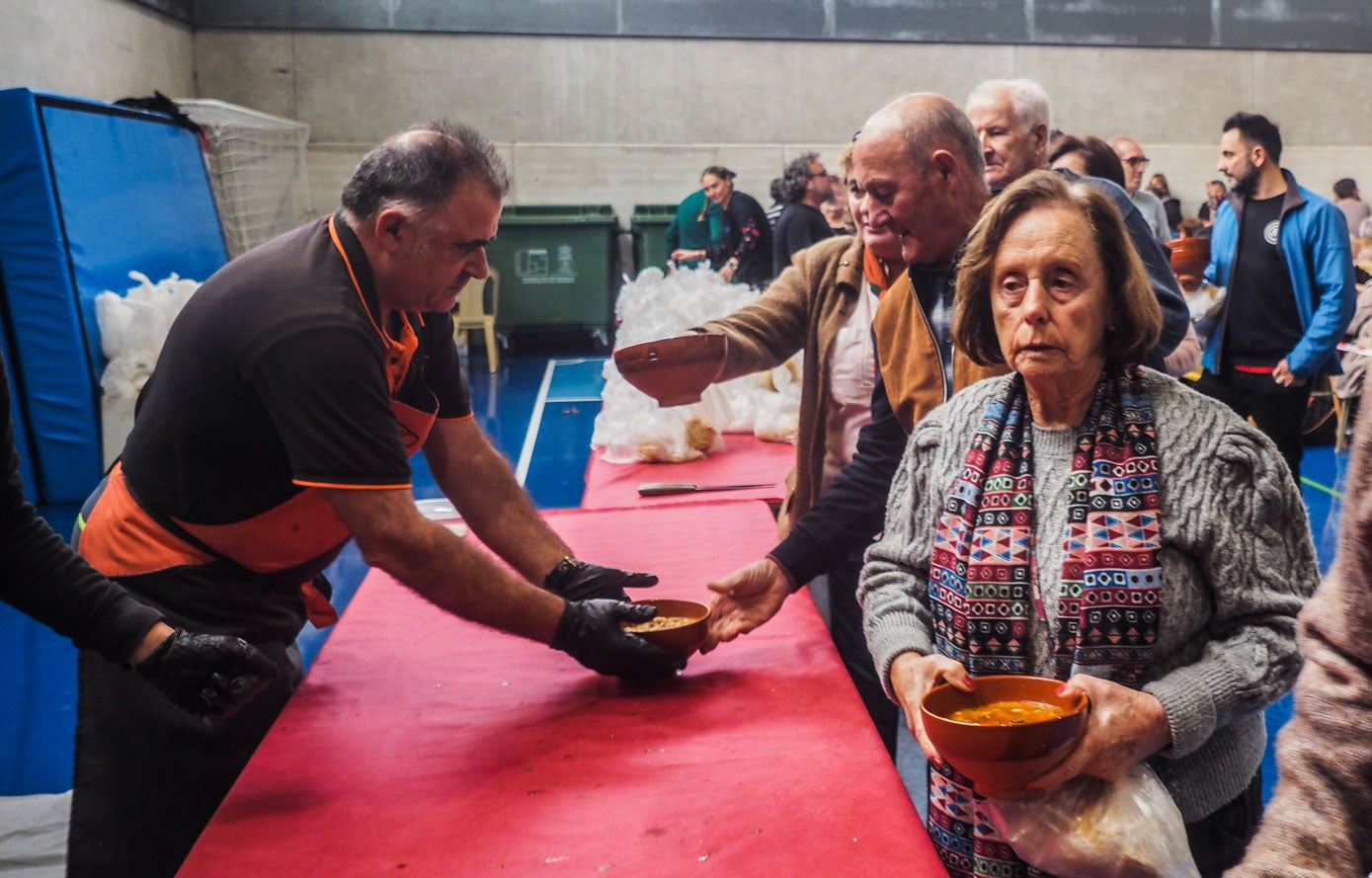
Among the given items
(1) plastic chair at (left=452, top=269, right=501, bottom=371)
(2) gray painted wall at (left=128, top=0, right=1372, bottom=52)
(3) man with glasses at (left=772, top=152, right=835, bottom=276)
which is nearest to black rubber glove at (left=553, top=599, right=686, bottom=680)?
(3) man with glasses at (left=772, top=152, right=835, bottom=276)

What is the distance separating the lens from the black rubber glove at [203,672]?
174 centimetres

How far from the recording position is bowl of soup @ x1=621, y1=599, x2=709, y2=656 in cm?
194

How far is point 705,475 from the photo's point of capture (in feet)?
13.3

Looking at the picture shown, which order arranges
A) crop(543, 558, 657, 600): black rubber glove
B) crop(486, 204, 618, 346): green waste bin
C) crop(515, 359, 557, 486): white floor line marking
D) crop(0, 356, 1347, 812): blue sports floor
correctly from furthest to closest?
crop(486, 204, 618, 346): green waste bin
crop(515, 359, 557, 486): white floor line marking
crop(0, 356, 1347, 812): blue sports floor
crop(543, 558, 657, 600): black rubber glove

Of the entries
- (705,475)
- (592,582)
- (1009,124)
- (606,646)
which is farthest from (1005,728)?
(705,475)

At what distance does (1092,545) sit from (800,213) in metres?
5.93

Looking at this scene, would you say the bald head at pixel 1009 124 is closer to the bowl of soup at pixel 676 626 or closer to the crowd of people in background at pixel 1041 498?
the crowd of people in background at pixel 1041 498

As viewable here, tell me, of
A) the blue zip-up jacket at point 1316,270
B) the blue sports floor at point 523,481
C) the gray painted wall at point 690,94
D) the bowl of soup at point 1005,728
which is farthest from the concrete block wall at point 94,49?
the bowl of soup at point 1005,728

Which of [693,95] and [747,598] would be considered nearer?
[747,598]

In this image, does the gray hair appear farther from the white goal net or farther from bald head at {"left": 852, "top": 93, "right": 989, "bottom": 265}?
the white goal net

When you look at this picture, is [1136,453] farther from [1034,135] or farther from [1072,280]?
[1034,135]

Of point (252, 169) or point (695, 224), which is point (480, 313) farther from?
point (695, 224)

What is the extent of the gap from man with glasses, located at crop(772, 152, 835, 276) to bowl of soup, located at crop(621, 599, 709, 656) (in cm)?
520

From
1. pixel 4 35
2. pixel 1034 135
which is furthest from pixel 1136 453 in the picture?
pixel 4 35
